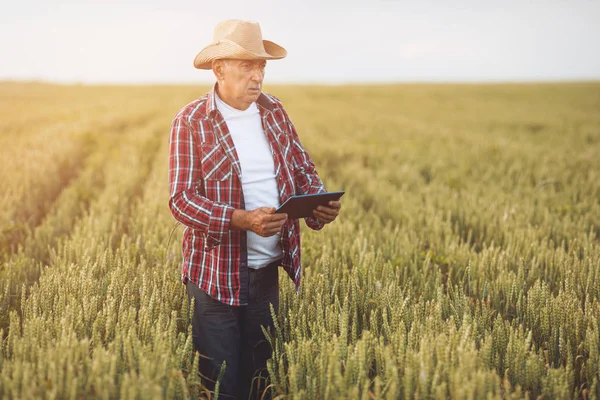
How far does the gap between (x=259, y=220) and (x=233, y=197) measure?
0.95 feet

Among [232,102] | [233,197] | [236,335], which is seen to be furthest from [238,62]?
[236,335]

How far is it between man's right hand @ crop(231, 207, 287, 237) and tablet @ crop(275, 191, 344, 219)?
62 millimetres

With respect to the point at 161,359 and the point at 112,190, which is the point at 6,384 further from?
the point at 112,190

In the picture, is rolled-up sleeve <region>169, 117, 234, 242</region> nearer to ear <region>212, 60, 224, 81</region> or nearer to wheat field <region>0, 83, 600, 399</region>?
ear <region>212, 60, 224, 81</region>

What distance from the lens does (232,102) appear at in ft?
8.11

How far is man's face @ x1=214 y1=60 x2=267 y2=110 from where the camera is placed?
2.39 m

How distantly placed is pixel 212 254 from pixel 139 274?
963mm

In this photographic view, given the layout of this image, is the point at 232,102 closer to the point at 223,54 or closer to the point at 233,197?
the point at 223,54

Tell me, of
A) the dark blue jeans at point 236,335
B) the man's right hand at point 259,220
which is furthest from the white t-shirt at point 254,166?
the man's right hand at point 259,220

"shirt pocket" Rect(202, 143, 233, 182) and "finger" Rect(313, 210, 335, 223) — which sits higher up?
"shirt pocket" Rect(202, 143, 233, 182)

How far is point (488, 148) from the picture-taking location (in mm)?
10320

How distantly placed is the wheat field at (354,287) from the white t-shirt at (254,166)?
41cm

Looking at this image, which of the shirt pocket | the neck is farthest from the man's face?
the shirt pocket

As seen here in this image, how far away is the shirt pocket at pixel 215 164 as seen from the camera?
235 cm
